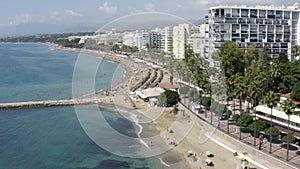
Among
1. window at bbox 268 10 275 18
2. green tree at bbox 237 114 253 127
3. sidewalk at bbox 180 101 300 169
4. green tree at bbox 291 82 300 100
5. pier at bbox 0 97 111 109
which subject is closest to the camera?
sidewalk at bbox 180 101 300 169

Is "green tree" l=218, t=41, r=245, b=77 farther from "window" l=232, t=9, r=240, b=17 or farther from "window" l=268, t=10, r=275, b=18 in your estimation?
"window" l=268, t=10, r=275, b=18

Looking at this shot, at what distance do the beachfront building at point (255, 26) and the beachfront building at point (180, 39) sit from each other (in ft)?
102

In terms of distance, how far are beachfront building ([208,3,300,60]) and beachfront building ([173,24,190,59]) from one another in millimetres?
30956

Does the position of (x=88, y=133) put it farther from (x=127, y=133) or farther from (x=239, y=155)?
(x=239, y=155)

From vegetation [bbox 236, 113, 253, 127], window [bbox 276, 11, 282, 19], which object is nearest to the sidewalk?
vegetation [bbox 236, 113, 253, 127]

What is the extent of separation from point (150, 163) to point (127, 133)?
8212mm

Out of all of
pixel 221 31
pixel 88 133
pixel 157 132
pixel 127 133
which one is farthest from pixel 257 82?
pixel 221 31

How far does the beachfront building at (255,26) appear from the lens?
5669 centimetres

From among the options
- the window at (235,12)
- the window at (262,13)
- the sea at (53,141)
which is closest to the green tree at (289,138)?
the sea at (53,141)

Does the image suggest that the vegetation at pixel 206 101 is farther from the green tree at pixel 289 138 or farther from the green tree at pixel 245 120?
the green tree at pixel 289 138

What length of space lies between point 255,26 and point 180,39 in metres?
38.8

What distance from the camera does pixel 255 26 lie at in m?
57.9

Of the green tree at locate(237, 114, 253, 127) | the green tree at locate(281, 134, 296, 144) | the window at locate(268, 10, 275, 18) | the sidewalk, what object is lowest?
the sidewalk

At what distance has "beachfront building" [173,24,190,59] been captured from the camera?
3538 inches
